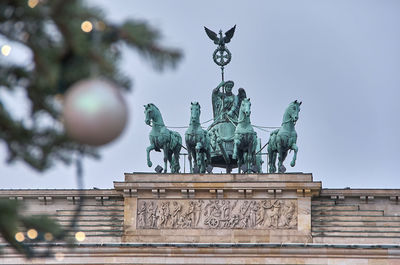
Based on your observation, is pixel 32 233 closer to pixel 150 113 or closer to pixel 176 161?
pixel 150 113

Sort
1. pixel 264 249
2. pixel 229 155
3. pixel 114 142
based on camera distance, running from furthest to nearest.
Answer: pixel 229 155 < pixel 264 249 < pixel 114 142

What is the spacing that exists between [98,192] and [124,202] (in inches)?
37.1

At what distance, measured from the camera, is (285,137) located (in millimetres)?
34250

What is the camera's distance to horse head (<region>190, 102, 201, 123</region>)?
114ft

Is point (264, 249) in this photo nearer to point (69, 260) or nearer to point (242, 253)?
point (242, 253)

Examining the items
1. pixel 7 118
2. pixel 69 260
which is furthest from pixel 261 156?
pixel 7 118

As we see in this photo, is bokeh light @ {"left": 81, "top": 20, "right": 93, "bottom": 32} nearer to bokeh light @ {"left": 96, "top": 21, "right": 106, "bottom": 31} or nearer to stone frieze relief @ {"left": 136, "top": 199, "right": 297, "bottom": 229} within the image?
bokeh light @ {"left": 96, "top": 21, "right": 106, "bottom": 31}

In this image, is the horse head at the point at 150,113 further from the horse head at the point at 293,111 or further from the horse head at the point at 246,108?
the horse head at the point at 293,111

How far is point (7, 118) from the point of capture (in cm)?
587

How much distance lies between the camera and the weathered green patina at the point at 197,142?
34375 millimetres

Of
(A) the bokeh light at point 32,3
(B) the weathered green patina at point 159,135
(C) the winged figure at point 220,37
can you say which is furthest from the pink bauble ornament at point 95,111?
(C) the winged figure at point 220,37

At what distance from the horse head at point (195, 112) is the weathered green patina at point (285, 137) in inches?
96.3

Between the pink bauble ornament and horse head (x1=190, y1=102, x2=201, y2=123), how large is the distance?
29.0m

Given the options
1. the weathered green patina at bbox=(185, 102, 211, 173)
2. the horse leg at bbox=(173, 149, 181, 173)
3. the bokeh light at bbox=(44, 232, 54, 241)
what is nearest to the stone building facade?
the weathered green patina at bbox=(185, 102, 211, 173)
